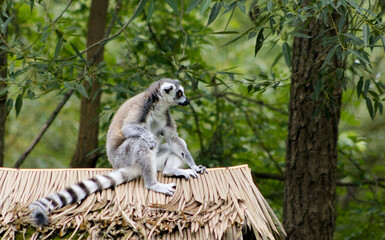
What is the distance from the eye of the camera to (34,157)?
335 inches

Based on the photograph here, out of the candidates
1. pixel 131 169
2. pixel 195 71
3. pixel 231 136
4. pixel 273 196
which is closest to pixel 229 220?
pixel 131 169

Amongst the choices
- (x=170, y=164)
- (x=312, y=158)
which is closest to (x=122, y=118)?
(x=170, y=164)

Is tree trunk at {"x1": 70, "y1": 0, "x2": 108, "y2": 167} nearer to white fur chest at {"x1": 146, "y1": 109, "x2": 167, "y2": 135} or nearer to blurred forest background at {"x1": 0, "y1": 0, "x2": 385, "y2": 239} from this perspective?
blurred forest background at {"x1": 0, "y1": 0, "x2": 385, "y2": 239}

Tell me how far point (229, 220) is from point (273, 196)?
10.2 ft

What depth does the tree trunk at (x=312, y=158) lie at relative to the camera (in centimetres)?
471

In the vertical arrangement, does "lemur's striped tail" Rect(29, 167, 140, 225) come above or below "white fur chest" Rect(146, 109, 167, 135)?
below

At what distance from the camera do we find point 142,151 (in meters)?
3.53

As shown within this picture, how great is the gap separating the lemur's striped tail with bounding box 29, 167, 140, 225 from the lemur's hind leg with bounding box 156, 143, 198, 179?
A: 0.90 feet

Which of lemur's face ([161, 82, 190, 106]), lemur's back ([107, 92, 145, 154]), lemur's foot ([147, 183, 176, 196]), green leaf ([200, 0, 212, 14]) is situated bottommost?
lemur's foot ([147, 183, 176, 196])

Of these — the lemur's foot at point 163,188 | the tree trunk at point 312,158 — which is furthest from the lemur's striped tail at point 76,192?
the tree trunk at point 312,158

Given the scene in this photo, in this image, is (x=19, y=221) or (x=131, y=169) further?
(x=131, y=169)

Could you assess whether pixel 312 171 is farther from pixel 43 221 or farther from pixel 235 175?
pixel 43 221

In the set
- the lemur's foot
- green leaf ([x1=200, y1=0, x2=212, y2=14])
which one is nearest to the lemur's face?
the lemur's foot

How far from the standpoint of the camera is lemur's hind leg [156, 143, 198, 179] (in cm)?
354
